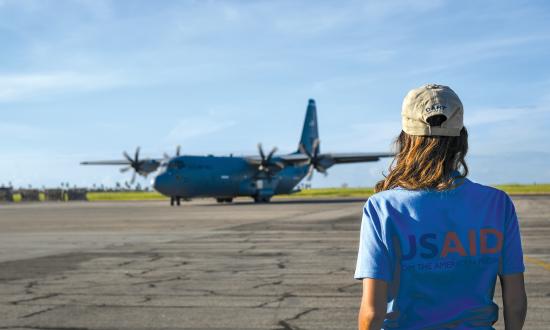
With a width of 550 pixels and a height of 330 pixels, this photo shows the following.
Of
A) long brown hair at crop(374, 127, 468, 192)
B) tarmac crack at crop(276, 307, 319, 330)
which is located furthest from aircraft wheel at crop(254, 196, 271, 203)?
long brown hair at crop(374, 127, 468, 192)

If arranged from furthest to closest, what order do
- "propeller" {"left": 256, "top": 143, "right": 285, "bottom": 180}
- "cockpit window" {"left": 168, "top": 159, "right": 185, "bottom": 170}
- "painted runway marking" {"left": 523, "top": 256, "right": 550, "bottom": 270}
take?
"propeller" {"left": 256, "top": 143, "right": 285, "bottom": 180} < "cockpit window" {"left": 168, "top": 159, "right": 185, "bottom": 170} < "painted runway marking" {"left": 523, "top": 256, "right": 550, "bottom": 270}

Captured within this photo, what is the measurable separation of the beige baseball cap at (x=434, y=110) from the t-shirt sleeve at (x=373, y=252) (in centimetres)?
34

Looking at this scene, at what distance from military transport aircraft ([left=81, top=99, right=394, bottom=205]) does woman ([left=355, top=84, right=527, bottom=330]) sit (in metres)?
42.6

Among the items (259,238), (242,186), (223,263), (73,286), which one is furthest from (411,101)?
(242,186)

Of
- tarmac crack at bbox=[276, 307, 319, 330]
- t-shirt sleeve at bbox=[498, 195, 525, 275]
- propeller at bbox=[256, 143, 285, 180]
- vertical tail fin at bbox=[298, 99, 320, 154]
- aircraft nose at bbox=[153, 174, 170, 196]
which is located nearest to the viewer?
t-shirt sleeve at bbox=[498, 195, 525, 275]

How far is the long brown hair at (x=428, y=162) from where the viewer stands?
2461 millimetres

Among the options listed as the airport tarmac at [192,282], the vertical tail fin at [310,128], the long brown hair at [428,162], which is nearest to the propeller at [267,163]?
the vertical tail fin at [310,128]

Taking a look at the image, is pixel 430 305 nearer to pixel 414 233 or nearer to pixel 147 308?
pixel 414 233

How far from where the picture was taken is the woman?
2.39 m

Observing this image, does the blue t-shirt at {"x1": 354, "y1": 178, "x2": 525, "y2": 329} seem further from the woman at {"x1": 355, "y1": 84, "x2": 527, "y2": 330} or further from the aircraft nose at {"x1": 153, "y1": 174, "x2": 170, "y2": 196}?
the aircraft nose at {"x1": 153, "y1": 174, "x2": 170, "y2": 196}

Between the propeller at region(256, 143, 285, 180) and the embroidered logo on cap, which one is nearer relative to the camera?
the embroidered logo on cap

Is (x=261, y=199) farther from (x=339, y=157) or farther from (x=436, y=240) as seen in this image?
(x=436, y=240)

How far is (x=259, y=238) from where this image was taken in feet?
60.5

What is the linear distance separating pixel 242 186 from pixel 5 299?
42.5 m
